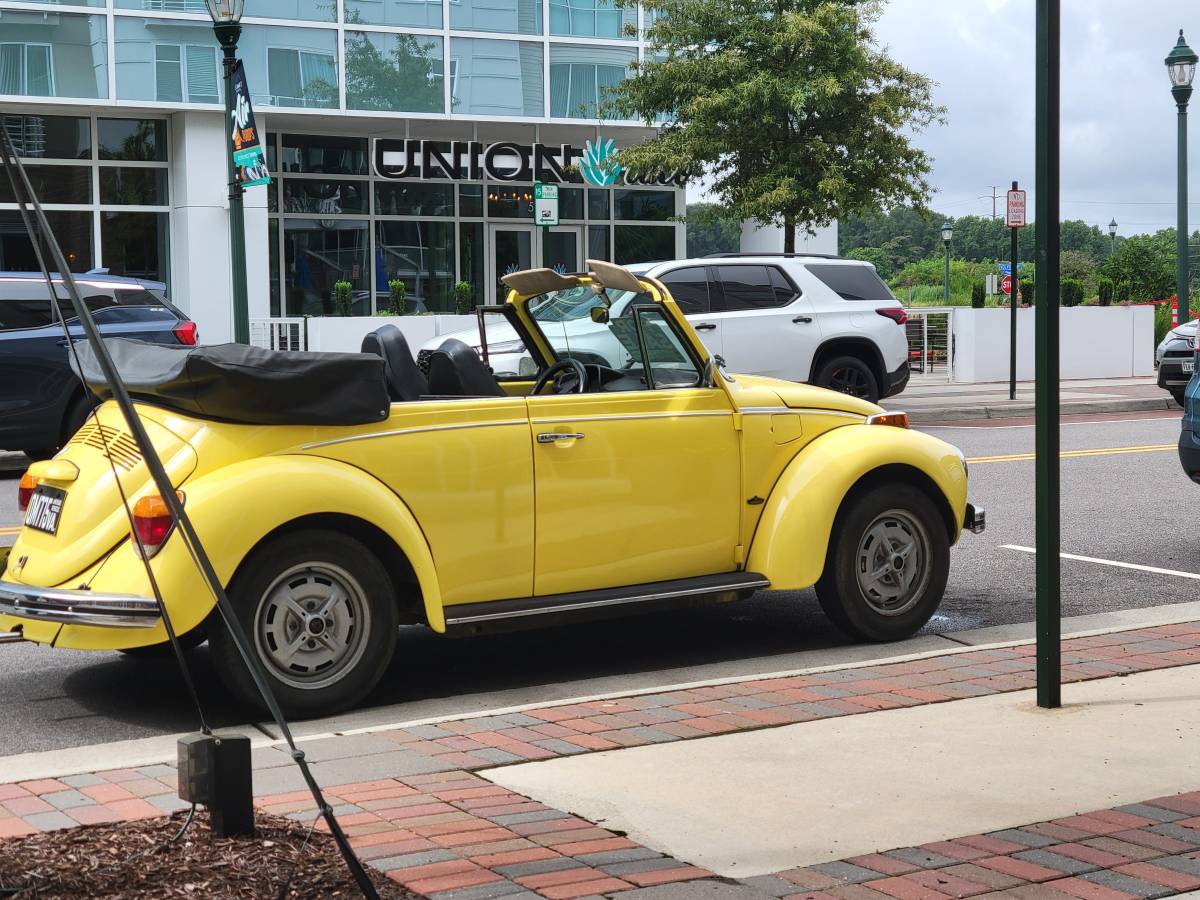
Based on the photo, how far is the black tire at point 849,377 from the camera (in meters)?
18.4

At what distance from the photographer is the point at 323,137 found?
94.8 ft

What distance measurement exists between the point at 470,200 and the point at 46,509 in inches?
973

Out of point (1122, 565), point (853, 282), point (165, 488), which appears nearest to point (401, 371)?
point (165, 488)

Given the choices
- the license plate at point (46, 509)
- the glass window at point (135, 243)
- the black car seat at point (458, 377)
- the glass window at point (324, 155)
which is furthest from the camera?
the glass window at point (324, 155)

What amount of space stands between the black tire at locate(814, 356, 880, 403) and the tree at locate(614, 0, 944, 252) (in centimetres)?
564

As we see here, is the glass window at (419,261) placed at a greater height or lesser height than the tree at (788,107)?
lesser

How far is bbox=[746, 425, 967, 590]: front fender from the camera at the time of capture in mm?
7117

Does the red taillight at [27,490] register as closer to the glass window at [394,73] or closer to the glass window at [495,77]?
the glass window at [394,73]

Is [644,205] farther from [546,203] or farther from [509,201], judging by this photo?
[546,203]

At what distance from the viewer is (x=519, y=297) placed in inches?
312

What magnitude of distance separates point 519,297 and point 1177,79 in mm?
21084

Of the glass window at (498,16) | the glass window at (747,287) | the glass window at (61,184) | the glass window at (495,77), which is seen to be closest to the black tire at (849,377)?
the glass window at (747,287)

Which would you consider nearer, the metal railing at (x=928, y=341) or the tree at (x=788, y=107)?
the tree at (x=788, y=107)

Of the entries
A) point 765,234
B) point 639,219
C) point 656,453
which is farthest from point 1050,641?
point 765,234
